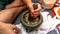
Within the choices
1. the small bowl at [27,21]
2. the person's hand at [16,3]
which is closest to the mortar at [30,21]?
the small bowl at [27,21]

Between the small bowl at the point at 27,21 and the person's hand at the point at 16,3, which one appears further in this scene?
the person's hand at the point at 16,3

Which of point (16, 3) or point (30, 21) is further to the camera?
point (16, 3)

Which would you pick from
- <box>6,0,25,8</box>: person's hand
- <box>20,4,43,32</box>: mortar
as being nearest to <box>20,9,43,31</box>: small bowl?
<box>20,4,43,32</box>: mortar

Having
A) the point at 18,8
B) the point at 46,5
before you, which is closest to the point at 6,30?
the point at 18,8

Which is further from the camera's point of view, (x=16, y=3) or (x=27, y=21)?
(x=16, y=3)

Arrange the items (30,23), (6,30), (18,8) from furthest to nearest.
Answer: (18,8), (30,23), (6,30)

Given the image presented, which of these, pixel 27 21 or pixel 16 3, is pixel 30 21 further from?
pixel 16 3

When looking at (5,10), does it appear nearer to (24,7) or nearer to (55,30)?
(24,7)

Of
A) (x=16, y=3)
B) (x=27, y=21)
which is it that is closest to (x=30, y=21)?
(x=27, y=21)

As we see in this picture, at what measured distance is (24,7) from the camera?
1160 millimetres

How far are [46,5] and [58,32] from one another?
235 millimetres

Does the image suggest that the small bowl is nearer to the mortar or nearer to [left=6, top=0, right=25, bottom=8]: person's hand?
the mortar

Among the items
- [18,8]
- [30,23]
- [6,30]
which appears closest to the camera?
[6,30]

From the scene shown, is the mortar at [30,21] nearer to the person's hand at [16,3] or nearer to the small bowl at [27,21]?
the small bowl at [27,21]
